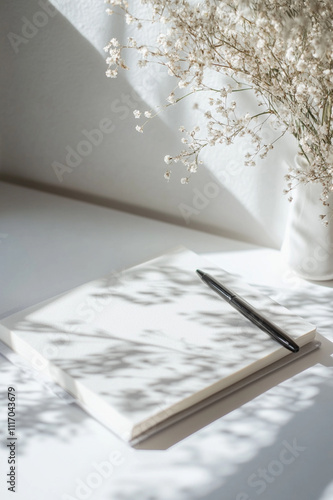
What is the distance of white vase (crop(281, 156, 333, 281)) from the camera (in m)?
1.16

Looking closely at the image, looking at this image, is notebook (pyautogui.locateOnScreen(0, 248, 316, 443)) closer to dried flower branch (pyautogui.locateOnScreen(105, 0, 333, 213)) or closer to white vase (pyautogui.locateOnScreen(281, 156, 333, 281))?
white vase (pyautogui.locateOnScreen(281, 156, 333, 281))

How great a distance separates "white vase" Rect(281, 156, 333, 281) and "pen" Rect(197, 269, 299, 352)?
184mm

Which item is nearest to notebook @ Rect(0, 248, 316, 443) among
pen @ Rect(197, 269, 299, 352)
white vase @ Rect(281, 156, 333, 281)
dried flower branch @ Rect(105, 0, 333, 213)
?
pen @ Rect(197, 269, 299, 352)

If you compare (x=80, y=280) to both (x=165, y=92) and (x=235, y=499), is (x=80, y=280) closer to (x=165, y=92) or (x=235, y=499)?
(x=165, y=92)

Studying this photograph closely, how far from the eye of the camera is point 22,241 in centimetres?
134

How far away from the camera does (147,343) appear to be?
3.23ft

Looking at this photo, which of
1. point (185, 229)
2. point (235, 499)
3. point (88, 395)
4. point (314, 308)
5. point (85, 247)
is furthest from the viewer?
point (185, 229)

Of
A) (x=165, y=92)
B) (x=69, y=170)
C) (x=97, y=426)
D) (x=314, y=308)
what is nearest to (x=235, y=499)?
(x=97, y=426)

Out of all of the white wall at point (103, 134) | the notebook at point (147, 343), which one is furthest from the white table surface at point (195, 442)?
the white wall at point (103, 134)

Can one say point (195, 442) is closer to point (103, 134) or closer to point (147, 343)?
point (147, 343)

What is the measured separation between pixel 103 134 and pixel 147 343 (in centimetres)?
63

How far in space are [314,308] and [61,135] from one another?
72 centimetres

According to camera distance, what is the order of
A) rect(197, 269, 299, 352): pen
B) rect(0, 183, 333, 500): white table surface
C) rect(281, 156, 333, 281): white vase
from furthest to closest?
1. rect(281, 156, 333, 281): white vase
2. rect(197, 269, 299, 352): pen
3. rect(0, 183, 333, 500): white table surface

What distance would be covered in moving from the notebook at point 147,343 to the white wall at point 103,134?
0.28 m
